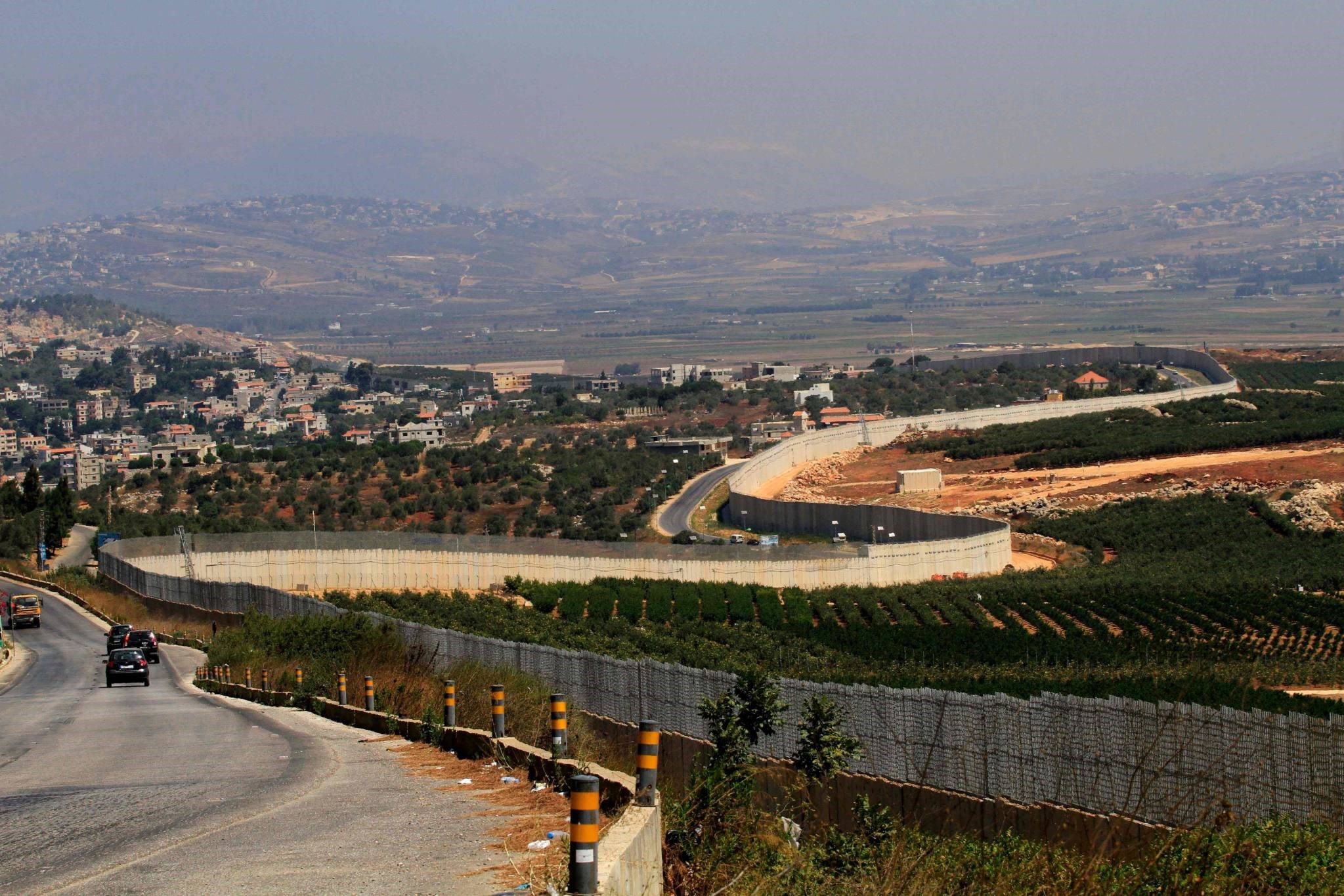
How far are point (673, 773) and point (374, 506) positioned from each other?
6081cm

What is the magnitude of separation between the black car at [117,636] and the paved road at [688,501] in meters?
28.1

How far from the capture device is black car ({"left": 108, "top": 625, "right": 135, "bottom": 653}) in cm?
3675

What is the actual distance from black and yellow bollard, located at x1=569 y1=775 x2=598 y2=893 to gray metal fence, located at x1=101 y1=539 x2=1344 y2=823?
384cm

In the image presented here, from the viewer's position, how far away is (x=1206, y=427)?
3137 inches

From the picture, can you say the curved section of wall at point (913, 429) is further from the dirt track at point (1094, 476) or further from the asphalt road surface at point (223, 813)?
the asphalt road surface at point (223, 813)

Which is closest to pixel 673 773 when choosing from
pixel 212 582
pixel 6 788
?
pixel 6 788

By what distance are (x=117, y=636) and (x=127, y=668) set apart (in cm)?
913

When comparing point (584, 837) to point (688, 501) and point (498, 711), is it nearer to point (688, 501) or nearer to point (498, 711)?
point (498, 711)

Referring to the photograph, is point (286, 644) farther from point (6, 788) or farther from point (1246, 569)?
point (1246, 569)

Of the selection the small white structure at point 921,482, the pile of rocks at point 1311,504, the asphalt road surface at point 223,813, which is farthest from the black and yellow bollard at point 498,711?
the small white structure at point 921,482

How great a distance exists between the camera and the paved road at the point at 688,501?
67.3m

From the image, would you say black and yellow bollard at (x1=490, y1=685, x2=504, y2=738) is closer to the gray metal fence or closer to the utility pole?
the gray metal fence

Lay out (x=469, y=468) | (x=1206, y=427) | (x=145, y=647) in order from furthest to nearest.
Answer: (x=469, y=468) < (x=1206, y=427) < (x=145, y=647)

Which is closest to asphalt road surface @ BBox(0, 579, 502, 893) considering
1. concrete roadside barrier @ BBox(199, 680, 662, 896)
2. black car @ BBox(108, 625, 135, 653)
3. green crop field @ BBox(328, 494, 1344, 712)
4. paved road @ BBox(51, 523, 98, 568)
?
concrete roadside barrier @ BBox(199, 680, 662, 896)
